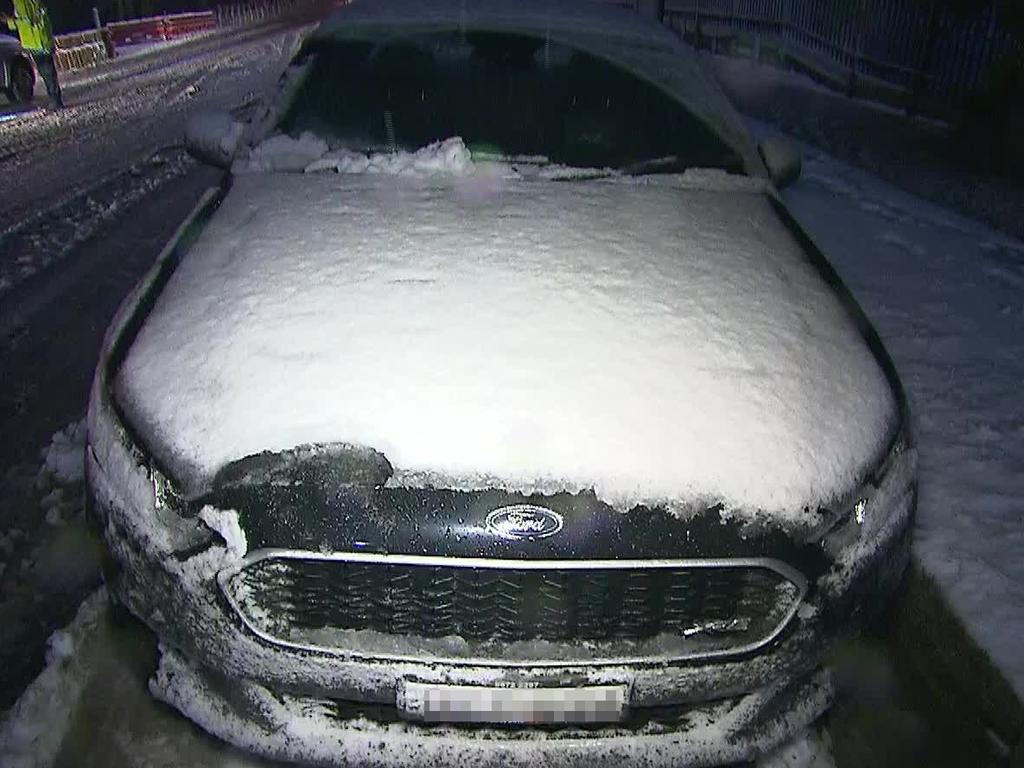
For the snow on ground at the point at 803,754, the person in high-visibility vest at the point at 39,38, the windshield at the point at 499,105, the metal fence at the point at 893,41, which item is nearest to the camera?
the snow on ground at the point at 803,754

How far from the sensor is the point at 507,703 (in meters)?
1.69

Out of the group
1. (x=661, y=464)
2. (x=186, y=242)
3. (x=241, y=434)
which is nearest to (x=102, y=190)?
(x=186, y=242)

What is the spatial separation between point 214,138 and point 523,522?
232 cm

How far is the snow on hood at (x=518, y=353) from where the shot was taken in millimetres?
1696

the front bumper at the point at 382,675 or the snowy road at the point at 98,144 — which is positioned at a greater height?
the front bumper at the point at 382,675

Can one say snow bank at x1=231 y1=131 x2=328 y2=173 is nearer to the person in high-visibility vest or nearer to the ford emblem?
the ford emblem

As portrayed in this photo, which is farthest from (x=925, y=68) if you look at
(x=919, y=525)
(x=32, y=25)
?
(x=32, y=25)

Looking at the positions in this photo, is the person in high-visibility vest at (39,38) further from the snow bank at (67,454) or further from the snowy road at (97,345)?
the snow bank at (67,454)

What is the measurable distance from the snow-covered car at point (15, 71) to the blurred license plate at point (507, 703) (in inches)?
518

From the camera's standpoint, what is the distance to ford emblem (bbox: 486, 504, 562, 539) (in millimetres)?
1577

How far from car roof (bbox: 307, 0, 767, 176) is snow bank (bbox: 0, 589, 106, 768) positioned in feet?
8.15

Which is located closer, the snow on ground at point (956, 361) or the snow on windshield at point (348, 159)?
the snow on ground at point (956, 361)

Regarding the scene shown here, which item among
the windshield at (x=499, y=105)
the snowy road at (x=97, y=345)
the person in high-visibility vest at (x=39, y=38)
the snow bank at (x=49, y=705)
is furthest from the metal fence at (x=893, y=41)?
the person in high-visibility vest at (x=39, y=38)

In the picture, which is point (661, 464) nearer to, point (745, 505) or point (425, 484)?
point (745, 505)
